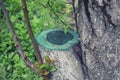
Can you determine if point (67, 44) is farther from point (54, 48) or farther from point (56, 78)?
point (56, 78)

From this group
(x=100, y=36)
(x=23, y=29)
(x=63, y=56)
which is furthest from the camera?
(x=23, y=29)

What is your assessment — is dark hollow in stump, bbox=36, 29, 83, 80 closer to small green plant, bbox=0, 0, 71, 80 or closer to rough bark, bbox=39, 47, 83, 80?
rough bark, bbox=39, 47, 83, 80

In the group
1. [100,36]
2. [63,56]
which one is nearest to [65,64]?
[63,56]

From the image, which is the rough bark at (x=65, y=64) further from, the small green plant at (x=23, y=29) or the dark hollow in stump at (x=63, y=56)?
the small green plant at (x=23, y=29)

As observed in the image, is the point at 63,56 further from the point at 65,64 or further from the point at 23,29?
the point at 23,29

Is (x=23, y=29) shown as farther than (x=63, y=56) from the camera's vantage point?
Yes

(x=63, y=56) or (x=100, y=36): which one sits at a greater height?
(x=100, y=36)
